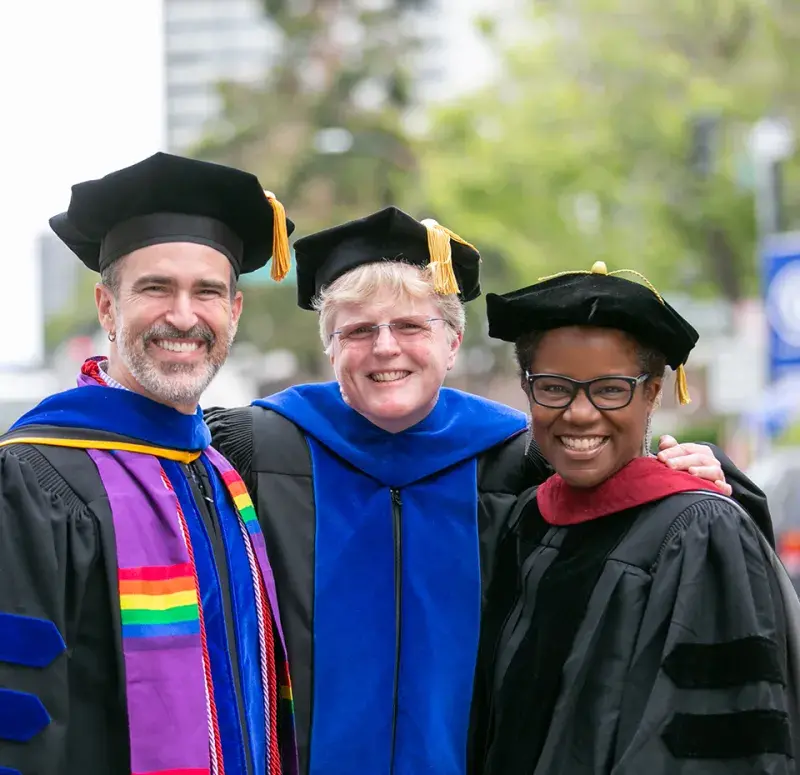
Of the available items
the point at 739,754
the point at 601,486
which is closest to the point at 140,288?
the point at 601,486

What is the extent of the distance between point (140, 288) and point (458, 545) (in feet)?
3.67

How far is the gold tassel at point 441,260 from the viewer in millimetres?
3250

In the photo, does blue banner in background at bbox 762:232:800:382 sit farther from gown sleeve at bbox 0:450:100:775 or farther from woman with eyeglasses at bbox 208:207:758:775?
gown sleeve at bbox 0:450:100:775

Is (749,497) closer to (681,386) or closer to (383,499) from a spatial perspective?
(681,386)

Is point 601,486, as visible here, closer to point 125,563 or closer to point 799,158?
point 125,563

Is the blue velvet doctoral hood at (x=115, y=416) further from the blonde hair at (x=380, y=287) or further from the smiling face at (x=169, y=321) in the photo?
the blonde hair at (x=380, y=287)

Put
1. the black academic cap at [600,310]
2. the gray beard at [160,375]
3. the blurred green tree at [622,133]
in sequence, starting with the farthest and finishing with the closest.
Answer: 1. the blurred green tree at [622,133]
2. the gray beard at [160,375]
3. the black academic cap at [600,310]

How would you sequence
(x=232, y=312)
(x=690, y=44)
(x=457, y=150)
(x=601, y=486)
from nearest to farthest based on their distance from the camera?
(x=601, y=486)
(x=232, y=312)
(x=690, y=44)
(x=457, y=150)

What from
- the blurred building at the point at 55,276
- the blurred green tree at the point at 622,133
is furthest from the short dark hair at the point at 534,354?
the blurred building at the point at 55,276

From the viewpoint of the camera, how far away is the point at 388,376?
10.7 feet

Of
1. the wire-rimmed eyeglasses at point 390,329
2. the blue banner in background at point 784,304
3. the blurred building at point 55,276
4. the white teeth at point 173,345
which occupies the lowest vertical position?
the white teeth at point 173,345

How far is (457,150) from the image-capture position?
20.0 meters

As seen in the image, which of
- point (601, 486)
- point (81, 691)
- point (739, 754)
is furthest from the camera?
point (601, 486)

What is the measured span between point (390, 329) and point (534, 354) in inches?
19.0
